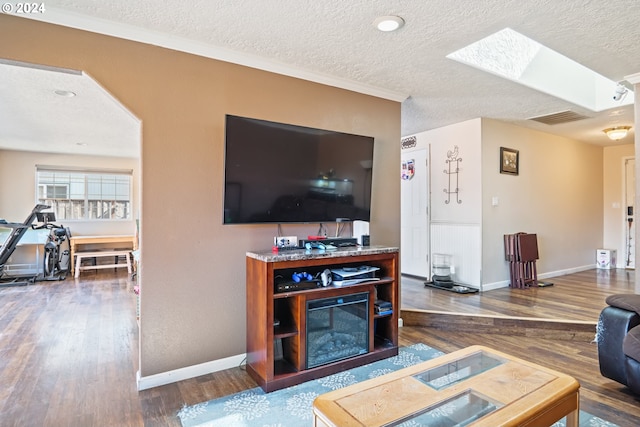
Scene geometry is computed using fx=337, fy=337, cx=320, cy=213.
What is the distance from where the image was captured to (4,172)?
6.00 meters

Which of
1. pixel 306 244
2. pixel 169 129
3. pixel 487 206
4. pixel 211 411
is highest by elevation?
pixel 169 129

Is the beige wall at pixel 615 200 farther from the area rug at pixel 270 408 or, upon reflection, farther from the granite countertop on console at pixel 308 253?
the granite countertop on console at pixel 308 253

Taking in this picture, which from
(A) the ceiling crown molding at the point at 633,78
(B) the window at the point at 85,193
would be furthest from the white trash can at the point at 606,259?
(B) the window at the point at 85,193

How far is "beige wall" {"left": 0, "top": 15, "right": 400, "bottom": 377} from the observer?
213cm

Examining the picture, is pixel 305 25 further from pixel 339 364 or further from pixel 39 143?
pixel 39 143

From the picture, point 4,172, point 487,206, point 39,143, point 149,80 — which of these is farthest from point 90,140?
point 487,206

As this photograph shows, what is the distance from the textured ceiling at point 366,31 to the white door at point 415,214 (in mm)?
2027

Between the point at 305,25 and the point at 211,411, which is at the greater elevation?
the point at 305,25

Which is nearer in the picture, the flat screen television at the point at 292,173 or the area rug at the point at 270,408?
the area rug at the point at 270,408

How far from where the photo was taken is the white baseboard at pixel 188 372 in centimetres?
223

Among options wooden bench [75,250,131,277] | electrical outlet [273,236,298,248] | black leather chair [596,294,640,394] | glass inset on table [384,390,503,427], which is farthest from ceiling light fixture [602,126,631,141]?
wooden bench [75,250,131,277]

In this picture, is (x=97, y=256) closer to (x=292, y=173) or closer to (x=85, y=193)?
(x=85, y=193)

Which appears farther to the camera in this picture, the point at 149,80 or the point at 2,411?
the point at 149,80

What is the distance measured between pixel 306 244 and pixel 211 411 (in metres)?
1.26
